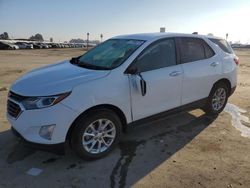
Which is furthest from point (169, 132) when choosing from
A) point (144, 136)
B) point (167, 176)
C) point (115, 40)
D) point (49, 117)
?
point (49, 117)

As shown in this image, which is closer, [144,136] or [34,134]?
[34,134]

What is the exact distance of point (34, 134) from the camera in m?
3.77

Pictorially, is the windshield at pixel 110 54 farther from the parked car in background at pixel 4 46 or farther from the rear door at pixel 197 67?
the parked car in background at pixel 4 46

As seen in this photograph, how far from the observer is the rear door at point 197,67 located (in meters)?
5.22

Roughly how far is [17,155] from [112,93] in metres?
1.72

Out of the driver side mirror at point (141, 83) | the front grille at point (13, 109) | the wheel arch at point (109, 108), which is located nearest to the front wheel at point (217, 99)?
the driver side mirror at point (141, 83)

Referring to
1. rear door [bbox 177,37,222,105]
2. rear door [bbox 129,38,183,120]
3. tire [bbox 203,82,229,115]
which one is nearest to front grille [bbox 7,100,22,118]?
rear door [bbox 129,38,183,120]

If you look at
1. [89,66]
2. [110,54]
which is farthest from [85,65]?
[110,54]

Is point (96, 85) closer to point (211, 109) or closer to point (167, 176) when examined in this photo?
point (167, 176)

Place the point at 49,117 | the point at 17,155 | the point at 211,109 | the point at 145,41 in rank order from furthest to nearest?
the point at 211,109 < the point at 145,41 < the point at 17,155 < the point at 49,117

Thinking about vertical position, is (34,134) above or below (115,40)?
below

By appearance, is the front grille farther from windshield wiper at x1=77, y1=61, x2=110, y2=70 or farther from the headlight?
windshield wiper at x1=77, y1=61, x2=110, y2=70

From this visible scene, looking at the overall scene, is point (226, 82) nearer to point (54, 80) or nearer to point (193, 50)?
point (193, 50)

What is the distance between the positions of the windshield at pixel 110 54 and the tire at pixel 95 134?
769 mm
